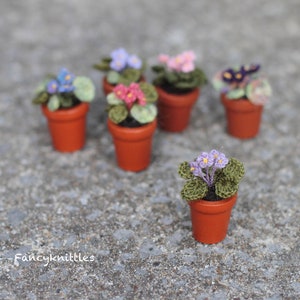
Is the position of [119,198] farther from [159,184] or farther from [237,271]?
[237,271]

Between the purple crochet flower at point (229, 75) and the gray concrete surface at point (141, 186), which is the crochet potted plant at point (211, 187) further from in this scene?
the purple crochet flower at point (229, 75)

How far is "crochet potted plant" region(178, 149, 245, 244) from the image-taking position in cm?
221

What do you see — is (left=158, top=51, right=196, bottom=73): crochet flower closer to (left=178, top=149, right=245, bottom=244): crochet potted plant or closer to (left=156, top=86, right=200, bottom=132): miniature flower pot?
(left=156, top=86, right=200, bottom=132): miniature flower pot

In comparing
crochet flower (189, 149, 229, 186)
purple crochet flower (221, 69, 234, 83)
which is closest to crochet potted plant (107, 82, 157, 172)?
purple crochet flower (221, 69, 234, 83)

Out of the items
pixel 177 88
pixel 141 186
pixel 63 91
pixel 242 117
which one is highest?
pixel 63 91

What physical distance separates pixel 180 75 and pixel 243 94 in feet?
1.03

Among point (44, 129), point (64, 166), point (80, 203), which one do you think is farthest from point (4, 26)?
point (80, 203)

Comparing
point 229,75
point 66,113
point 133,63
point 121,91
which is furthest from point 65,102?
point 229,75

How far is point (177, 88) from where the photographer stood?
2.94 metres

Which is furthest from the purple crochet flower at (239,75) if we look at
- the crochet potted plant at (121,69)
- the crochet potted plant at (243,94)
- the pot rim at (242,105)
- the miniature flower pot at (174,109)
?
the crochet potted plant at (121,69)

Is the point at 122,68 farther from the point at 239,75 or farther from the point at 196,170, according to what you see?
the point at 196,170

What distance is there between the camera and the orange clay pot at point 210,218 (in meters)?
2.24

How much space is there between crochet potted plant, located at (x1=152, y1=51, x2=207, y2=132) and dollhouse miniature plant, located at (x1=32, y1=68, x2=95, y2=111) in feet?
1.25

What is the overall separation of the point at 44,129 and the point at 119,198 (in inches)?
27.1
